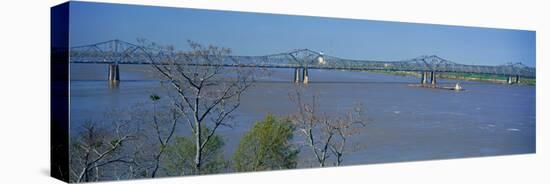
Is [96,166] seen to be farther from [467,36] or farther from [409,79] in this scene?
[467,36]

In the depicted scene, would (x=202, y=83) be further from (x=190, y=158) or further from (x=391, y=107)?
(x=391, y=107)

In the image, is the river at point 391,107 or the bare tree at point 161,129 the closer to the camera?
the river at point 391,107

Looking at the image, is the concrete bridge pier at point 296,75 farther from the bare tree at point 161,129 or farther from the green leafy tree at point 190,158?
the bare tree at point 161,129

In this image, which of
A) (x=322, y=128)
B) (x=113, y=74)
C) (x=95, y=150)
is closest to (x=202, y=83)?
(x=113, y=74)

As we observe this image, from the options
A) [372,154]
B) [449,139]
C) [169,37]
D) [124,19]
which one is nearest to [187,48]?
[169,37]

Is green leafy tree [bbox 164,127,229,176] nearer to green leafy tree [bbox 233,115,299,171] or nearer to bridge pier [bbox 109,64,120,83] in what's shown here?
green leafy tree [bbox 233,115,299,171]

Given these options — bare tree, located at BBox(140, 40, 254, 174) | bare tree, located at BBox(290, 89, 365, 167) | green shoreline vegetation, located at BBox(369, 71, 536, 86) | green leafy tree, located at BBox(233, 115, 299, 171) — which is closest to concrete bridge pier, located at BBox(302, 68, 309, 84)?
bare tree, located at BBox(290, 89, 365, 167)

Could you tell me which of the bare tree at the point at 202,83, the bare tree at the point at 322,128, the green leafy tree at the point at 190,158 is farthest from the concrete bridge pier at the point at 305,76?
the green leafy tree at the point at 190,158
